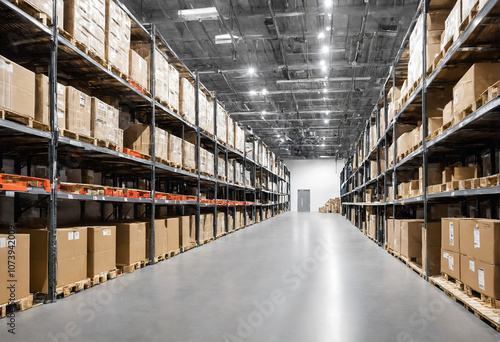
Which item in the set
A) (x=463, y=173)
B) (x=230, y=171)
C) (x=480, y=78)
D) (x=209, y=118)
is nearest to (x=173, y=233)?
(x=209, y=118)

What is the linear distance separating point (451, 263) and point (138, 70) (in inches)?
211

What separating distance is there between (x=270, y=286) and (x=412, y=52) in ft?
14.7

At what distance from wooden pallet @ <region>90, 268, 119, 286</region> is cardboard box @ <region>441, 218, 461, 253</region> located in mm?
4372

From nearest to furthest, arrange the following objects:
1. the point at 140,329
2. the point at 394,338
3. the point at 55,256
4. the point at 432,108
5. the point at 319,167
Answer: the point at 394,338 < the point at 140,329 < the point at 55,256 < the point at 432,108 < the point at 319,167

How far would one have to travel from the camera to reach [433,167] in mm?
5973

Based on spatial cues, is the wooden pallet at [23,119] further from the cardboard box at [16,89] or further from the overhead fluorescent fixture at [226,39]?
the overhead fluorescent fixture at [226,39]

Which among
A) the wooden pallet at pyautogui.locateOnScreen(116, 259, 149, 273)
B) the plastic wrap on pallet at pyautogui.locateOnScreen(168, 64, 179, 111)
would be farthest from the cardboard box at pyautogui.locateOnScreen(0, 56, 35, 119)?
the plastic wrap on pallet at pyautogui.locateOnScreen(168, 64, 179, 111)

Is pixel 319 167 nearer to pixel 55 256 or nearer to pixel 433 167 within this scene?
pixel 433 167

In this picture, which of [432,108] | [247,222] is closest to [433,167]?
[432,108]

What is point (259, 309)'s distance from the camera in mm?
3604

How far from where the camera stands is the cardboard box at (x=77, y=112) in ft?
14.6

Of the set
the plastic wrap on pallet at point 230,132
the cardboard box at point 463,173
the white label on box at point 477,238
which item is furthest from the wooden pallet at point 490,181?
the plastic wrap on pallet at point 230,132

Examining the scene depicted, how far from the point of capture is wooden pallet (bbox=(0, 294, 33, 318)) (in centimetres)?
331

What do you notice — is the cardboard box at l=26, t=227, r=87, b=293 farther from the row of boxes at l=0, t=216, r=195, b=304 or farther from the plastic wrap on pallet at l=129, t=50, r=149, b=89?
the plastic wrap on pallet at l=129, t=50, r=149, b=89
